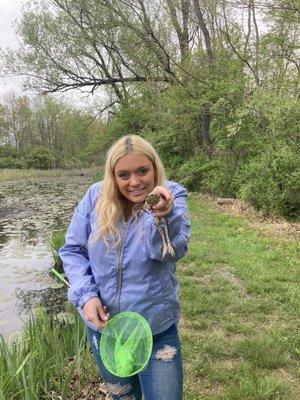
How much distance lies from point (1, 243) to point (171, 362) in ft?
33.9

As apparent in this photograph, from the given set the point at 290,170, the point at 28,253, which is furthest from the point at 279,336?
the point at 28,253

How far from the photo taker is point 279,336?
428 centimetres

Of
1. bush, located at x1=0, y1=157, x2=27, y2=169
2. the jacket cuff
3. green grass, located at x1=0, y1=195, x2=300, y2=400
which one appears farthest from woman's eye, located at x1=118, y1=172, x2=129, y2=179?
bush, located at x1=0, y1=157, x2=27, y2=169

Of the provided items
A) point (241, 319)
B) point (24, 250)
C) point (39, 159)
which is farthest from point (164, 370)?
point (39, 159)

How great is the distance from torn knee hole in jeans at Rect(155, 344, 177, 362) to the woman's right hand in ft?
1.03

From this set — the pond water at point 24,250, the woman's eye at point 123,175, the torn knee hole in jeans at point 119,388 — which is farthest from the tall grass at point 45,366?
the pond water at point 24,250

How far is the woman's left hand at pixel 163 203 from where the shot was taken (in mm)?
1854

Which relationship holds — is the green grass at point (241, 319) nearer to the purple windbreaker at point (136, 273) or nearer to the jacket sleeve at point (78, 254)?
the purple windbreaker at point (136, 273)

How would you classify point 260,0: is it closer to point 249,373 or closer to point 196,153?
point 196,153

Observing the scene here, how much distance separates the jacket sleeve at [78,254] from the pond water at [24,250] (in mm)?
3364

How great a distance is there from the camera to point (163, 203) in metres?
1.87

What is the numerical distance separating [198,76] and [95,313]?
15.0 meters

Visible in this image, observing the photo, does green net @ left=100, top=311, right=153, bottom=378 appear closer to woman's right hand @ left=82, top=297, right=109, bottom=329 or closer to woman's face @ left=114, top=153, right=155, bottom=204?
woman's right hand @ left=82, top=297, right=109, bottom=329

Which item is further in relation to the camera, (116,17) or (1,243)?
(116,17)
